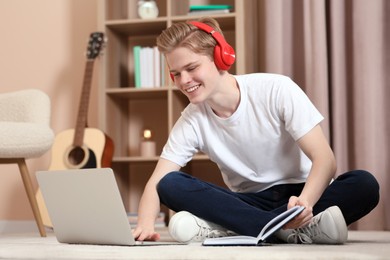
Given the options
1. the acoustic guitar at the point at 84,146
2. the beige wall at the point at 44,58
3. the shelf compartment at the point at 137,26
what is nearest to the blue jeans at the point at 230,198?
the acoustic guitar at the point at 84,146

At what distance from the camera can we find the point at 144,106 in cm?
314

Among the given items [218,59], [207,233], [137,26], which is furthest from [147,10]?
[207,233]

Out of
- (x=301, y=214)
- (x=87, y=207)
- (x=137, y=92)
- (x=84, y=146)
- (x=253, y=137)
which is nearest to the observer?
(x=301, y=214)

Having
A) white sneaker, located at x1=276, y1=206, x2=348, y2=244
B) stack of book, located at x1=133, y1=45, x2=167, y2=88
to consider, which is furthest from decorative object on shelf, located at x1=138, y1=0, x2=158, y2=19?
white sneaker, located at x1=276, y1=206, x2=348, y2=244

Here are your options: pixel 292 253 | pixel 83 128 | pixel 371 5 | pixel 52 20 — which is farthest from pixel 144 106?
pixel 292 253

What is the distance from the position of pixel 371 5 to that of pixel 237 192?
1.19 metres

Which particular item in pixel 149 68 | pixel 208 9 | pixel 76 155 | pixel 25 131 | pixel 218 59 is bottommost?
pixel 76 155

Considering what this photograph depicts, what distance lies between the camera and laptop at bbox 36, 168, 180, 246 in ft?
4.58

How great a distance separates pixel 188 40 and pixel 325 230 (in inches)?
21.7

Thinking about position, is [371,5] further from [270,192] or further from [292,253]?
[292,253]

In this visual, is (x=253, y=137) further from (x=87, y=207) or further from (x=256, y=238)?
(x=87, y=207)

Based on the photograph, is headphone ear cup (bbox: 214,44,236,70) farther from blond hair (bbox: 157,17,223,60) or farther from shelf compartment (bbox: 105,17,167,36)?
shelf compartment (bbox: 105,17,167,36)

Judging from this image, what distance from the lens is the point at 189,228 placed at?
5.05 feet

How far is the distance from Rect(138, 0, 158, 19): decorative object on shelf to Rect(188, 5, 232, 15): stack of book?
182 millimetres
